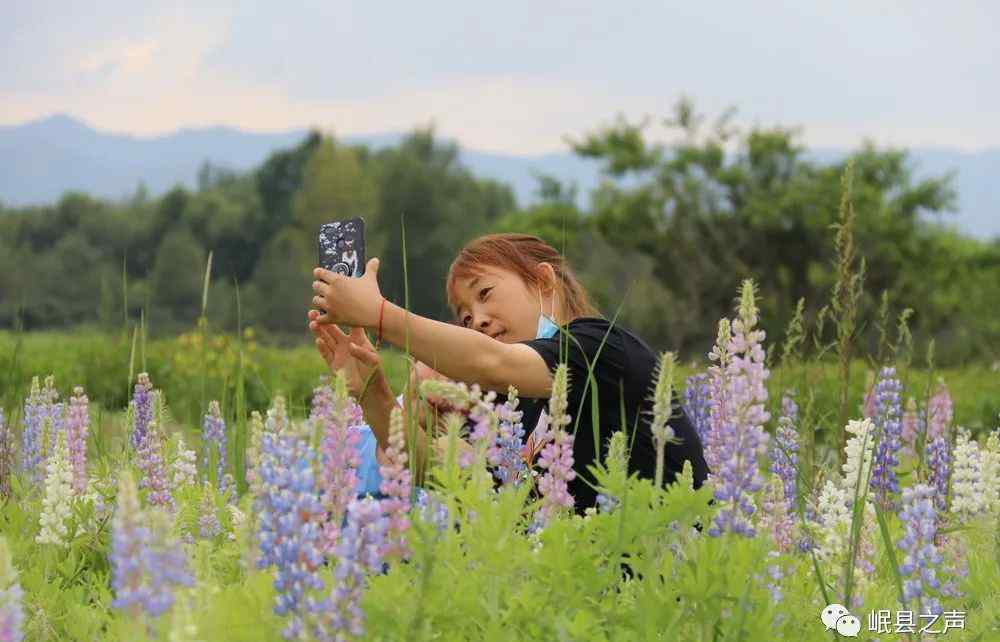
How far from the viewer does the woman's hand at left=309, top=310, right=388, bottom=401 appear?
503 centimetres

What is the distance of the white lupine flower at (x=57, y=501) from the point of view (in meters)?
4.06

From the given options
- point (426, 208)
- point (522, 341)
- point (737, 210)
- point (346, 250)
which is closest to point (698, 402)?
point (522, 341)

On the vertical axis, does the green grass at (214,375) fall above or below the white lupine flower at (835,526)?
below

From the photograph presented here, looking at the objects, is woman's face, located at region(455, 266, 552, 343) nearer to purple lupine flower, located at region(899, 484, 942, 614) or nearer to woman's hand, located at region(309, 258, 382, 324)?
woman's hand, located at region(309, 258, 382, 324)

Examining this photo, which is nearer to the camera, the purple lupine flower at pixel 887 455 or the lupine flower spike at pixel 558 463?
the lupine flower spike at pixel 558 463

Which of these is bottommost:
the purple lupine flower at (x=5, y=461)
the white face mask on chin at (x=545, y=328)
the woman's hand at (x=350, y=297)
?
the purple lupine flower at (x=5, y=461)

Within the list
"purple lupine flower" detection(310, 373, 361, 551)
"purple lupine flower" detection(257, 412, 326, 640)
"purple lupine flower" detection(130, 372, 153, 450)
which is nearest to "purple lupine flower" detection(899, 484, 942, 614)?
"purple lupine flower" detection(310, 373, 361, 551)

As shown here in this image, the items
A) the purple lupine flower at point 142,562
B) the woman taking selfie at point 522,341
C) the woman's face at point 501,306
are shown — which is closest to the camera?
the purple lupine flower at point 142,562

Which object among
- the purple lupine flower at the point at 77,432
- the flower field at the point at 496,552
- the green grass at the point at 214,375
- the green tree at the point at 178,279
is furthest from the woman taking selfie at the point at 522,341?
the green tree at the point at 178,279

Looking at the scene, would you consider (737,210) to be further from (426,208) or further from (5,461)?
(5,461)

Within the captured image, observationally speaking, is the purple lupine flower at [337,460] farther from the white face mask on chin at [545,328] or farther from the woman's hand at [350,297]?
the white face mask on chin at [545,328]

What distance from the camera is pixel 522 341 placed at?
525 cm

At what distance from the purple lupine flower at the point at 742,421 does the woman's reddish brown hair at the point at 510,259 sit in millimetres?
2469

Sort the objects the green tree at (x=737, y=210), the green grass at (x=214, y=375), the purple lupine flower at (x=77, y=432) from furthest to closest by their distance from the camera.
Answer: the green tree at (x=737, y=210) < the green grass at (x=214, y=375) < the purple lupine flower at (x=77, y=432)
